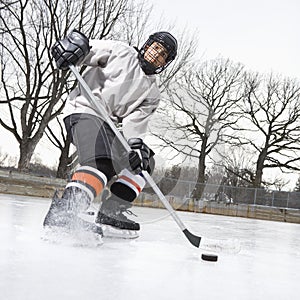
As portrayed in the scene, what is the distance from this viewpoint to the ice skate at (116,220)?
1650 millimetres

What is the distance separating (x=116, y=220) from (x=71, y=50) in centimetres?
68

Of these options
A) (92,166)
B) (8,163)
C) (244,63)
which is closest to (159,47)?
(92,166)

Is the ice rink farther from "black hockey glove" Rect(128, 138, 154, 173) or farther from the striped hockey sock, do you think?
"black hockey glove" Rect(128, 138, 154, 173)

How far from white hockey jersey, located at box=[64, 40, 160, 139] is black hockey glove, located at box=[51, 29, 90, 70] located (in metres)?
0.08

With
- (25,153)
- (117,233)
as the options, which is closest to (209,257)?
(117,233)

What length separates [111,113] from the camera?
1648 mm

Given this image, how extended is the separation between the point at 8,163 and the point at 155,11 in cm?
417

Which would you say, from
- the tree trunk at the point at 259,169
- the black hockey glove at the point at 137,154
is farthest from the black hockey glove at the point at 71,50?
the tree trunk at the point at 259,169

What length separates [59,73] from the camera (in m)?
8.10

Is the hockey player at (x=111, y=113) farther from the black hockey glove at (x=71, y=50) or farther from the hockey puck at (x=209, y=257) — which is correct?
the hockey puck at (x=209, y=257)

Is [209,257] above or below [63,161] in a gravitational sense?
below

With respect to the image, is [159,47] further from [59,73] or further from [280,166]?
[280,166]

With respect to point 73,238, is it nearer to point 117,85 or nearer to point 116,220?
point 116,220

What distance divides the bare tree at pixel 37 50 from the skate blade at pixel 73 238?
664cm
